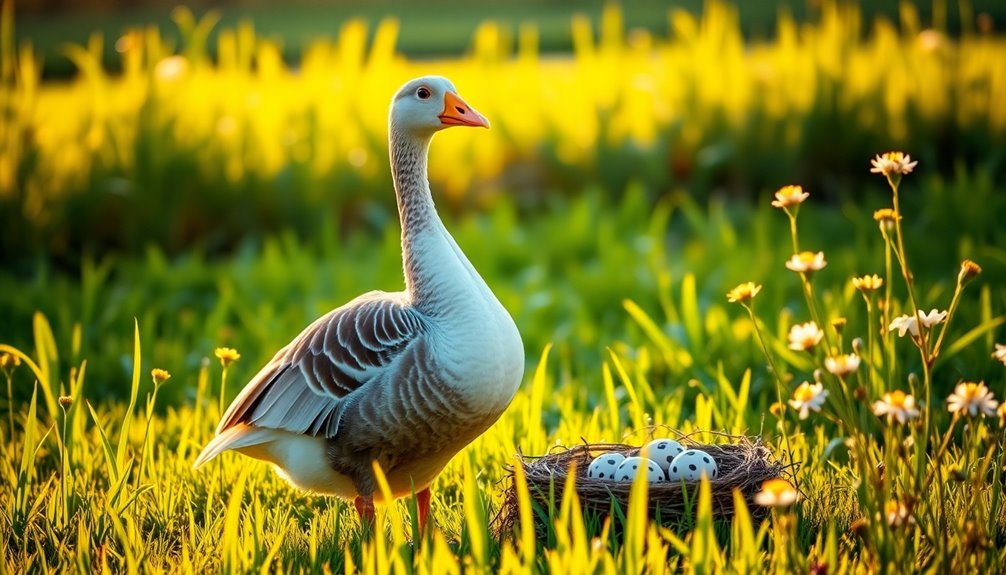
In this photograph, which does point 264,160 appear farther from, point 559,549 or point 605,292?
point 559,549

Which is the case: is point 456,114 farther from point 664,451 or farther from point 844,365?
point 844,365

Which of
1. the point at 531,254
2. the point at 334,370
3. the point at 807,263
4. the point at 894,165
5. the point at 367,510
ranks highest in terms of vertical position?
the point at 894,165

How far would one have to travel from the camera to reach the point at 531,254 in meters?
7.04

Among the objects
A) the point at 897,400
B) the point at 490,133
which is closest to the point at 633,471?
the point at 897,400

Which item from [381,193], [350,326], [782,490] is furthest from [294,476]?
[381,193]

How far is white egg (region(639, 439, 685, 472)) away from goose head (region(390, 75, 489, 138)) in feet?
3.62

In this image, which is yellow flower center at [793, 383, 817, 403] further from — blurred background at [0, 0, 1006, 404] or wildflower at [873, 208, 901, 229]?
blurred background at [0, 0, 1006, 404]

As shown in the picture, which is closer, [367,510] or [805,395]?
[805,395]

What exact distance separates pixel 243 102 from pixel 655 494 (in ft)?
19.3

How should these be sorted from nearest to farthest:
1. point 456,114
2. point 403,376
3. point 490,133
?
point 403,376 → point 456,114 → point 490,133

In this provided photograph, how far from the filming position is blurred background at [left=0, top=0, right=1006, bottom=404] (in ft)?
21.7

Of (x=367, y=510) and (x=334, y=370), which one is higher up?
(x=334, y=370)

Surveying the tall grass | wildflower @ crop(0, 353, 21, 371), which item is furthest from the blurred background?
wildflower @ crop(0, 353, 21, 371)

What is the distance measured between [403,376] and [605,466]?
0.66 m
